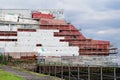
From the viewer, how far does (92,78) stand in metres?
40.2

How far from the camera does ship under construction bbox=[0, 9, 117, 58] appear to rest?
96125mm

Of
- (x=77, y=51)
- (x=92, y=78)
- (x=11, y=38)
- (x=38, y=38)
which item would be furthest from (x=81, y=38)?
(x=92, y=78)

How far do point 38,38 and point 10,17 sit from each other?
10154 millimetres

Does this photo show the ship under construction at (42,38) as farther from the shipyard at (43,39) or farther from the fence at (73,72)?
the fence at (73,72)

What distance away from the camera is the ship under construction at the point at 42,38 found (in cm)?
9612

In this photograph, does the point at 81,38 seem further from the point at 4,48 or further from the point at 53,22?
the point at 4,48

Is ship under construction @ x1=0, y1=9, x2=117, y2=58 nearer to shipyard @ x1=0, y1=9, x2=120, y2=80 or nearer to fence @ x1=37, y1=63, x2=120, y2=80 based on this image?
shipyard @ x1=0, y1=9, x2=120, y2=80

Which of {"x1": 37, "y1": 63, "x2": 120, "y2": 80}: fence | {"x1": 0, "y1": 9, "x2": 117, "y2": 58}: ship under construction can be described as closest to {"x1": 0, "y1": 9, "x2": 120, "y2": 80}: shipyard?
{"x1": 0, "y1": 9, "x2": 117, "y2": 58}: ship under construction

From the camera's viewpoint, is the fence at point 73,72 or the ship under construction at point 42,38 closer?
the fence at point 73,72

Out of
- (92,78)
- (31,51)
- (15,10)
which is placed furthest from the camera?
(15,10)

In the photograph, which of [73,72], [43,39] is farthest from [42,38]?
[73,72]

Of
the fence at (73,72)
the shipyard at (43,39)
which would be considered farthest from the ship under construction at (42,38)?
the fence at (73,72)

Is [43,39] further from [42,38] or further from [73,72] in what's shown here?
[73,72]

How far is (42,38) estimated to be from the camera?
9881cm
